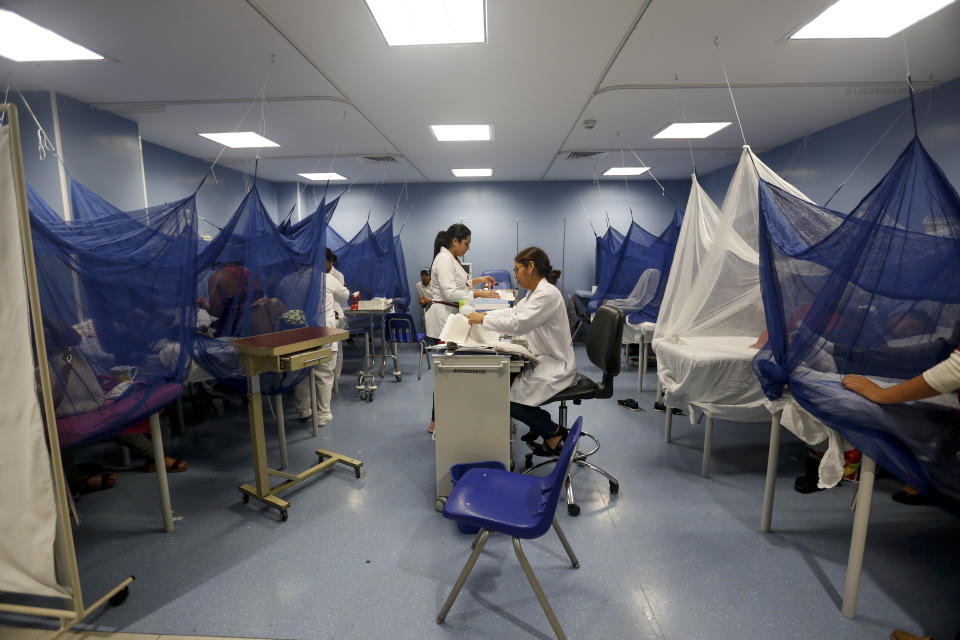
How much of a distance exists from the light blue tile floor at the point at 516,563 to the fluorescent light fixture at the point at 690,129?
3139 mm

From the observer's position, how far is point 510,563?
183cm

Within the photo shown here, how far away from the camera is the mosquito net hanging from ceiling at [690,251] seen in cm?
296

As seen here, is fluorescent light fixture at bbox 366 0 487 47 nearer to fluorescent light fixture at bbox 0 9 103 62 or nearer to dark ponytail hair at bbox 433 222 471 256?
dark ponytail hair at bbox 433 222 471 256

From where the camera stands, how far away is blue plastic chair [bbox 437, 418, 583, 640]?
1.36m

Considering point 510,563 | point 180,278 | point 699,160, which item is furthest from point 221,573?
point 699,160

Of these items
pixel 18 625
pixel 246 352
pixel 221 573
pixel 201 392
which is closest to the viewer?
pixel 18 625

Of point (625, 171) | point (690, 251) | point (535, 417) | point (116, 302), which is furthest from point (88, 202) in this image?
point (625, 171)

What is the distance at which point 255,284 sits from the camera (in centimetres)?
279

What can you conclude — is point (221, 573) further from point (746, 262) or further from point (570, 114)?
point (570, 114)

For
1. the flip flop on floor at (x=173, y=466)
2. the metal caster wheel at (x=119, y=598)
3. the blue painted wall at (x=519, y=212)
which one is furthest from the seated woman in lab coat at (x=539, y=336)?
the blue painted wall at (x=519, y=212)

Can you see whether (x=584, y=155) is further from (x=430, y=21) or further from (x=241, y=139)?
(x=241, y=139)

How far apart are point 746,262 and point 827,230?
785 millimetres

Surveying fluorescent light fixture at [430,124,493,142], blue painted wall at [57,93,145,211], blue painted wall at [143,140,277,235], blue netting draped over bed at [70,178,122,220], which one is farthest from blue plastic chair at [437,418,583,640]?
blue painted wall at [57,93,145,211]

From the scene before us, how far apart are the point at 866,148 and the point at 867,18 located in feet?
6.97
